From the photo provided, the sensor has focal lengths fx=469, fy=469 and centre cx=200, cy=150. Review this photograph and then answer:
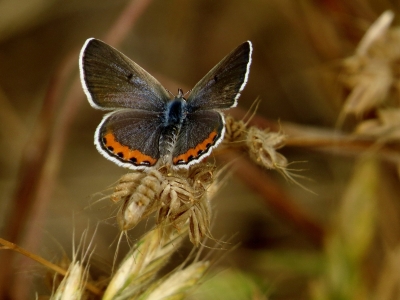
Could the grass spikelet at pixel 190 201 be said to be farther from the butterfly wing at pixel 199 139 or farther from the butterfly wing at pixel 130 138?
the butterfly wing at pixel 130 138

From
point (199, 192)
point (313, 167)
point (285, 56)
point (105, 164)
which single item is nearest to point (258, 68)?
point (285, 56)

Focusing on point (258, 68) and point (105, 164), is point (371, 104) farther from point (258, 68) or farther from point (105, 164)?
point (105, 164)

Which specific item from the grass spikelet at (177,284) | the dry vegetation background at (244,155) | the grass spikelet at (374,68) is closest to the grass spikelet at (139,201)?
the dry vegetation background at (244,155)

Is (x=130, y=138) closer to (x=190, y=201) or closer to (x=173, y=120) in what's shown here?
(x=173, y=120)

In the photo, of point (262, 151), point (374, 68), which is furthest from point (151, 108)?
point (374, 68)

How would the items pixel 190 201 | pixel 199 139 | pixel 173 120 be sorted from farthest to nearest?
pixel 173 120 → pixel 199 139 → pixel 190 201

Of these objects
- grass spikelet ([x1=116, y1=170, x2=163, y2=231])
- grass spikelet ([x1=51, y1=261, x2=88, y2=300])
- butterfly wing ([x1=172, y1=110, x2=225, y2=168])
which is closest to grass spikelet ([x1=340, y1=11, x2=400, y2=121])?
butterfly wing ([x1=172, y1=110, x2=225, y2=168])

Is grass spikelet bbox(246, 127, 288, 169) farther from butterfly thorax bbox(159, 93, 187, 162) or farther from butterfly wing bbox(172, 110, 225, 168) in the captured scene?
butterfly thorax bbox(159, 93, 187, 162)
